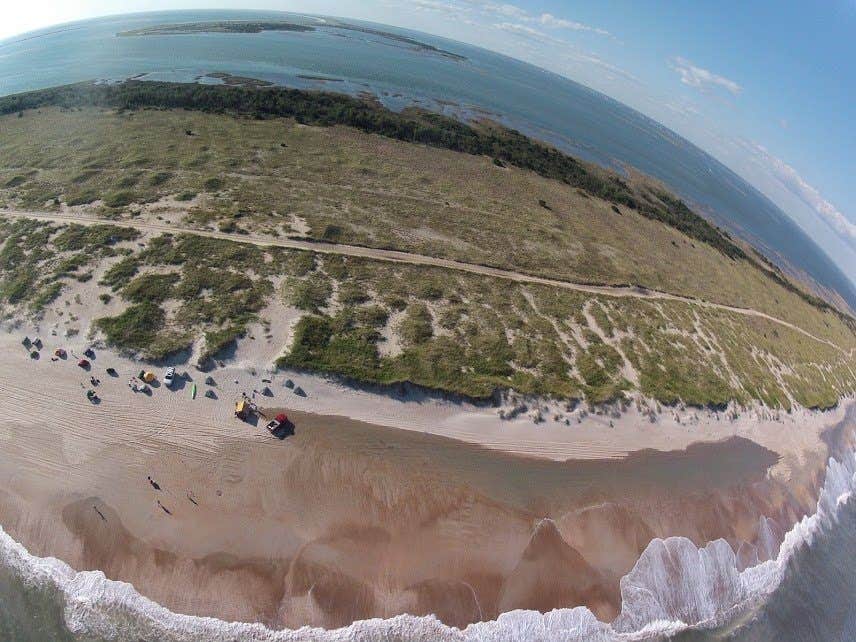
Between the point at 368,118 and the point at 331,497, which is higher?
the point at 368,118

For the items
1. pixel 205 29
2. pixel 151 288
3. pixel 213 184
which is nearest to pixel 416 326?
pixel 151 288

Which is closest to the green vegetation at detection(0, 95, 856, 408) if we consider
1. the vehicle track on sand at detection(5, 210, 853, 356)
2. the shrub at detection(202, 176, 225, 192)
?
the shrub at detection(202, 176, 225, 192)

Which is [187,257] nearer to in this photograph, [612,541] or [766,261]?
[612,541]

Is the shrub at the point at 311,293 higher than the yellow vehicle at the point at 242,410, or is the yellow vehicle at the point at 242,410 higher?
the shrub at the point at 311,293

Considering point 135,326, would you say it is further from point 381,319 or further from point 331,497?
point 331,497

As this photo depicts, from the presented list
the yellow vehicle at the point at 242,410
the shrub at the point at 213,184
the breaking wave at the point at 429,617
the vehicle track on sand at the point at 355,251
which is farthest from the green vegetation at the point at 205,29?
the breaking wave at the point at 429,617

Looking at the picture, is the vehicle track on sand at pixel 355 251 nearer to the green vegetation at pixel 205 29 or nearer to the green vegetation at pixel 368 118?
the green vegetation at pixel 368 118

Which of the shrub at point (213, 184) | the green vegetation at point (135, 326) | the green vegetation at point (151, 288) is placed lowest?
the green vegetation at point (135, 326)
